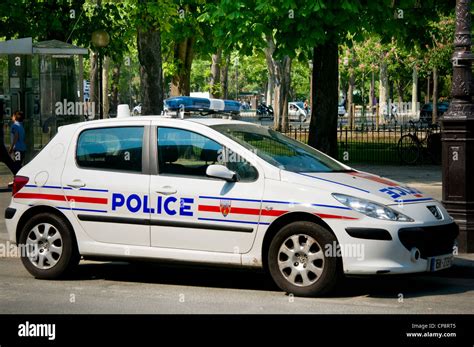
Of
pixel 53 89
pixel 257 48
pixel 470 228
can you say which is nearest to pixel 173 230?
pixel 470 228

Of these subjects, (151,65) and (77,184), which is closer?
(77,184)

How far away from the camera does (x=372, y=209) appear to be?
29.9ft

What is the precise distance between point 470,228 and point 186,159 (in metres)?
3.67

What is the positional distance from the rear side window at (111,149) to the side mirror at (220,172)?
0.90 metres

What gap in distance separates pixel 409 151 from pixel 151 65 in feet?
23.5

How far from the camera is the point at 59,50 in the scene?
2420cm

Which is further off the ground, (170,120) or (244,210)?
(170,120)

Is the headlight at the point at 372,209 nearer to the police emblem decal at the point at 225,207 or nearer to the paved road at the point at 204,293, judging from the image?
the paved road at the point at 204,293

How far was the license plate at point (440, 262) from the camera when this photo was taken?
30.6ft

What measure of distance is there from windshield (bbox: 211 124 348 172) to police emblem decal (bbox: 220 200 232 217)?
54cm

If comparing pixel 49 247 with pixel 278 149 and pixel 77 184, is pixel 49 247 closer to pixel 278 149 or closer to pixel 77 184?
pixel 77 184

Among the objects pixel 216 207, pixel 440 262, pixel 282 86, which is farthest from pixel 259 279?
pixel 282 86

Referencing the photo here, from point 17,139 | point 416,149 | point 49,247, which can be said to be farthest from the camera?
point 416,149

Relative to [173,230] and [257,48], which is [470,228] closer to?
[173,230]
